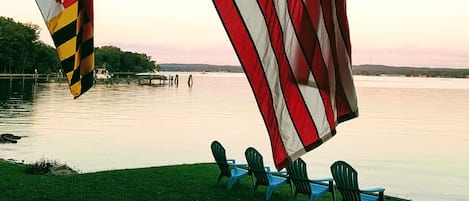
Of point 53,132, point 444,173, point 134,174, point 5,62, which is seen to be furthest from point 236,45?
point 5,62

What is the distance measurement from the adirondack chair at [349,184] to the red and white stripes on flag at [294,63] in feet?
17.6

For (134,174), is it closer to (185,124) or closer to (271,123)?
(271,123)

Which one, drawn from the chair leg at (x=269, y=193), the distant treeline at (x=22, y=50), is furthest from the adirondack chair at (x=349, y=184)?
the distant treeline at (x=22, y=50)

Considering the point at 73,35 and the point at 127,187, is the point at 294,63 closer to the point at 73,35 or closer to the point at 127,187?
the point at 73,35

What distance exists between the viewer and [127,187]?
11125 mm

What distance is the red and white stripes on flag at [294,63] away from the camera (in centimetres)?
362

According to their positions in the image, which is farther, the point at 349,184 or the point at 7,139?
the point at 7,139

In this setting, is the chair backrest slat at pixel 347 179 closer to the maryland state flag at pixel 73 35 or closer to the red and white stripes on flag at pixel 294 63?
the maryland state flag at pixel 73 35

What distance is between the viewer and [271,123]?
3.79m

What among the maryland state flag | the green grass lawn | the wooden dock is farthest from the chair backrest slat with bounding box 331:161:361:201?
the wooden dock

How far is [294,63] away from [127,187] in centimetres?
782

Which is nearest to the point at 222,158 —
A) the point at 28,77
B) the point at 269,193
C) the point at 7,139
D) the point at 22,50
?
the point at 269,193

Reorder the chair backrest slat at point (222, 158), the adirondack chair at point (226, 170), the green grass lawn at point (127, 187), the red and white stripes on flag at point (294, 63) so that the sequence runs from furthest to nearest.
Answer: the chair backrest slat at point (222, 158) < the adirondack chair at point (226, 170) < the green grass lawn at point (127, 187) < the red and white stripes on flag at point (294, 63)

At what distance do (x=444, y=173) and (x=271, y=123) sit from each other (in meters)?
17.3
